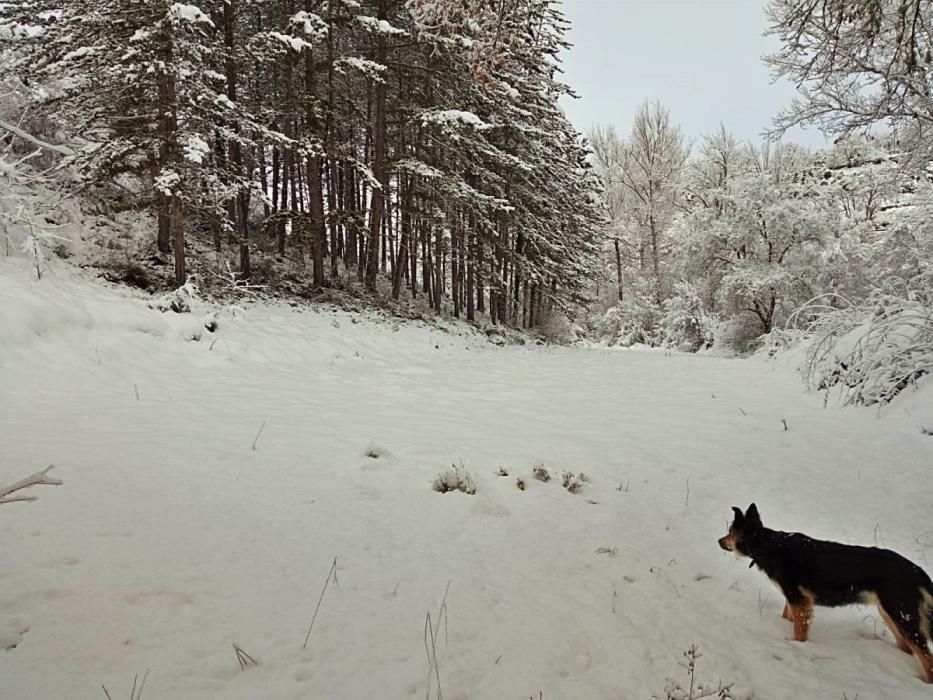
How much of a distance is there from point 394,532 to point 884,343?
630 centimetres

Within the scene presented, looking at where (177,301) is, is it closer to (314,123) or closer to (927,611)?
(314,123)

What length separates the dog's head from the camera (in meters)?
2.61

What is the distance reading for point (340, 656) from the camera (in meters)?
1.99

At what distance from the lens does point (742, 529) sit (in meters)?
2.64

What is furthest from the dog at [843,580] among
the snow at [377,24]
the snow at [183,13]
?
the snow at [377,24]

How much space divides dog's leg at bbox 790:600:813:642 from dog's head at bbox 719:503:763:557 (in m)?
0.34

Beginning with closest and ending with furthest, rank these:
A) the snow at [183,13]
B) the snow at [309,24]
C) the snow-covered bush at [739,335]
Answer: the snow at [183,13], the snow at [309,24], the snow-covered bush at [739,335]

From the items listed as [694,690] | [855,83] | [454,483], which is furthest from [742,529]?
[855,83]

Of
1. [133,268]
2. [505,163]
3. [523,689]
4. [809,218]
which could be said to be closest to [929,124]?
[523,689]

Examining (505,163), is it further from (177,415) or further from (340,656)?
(340,656)

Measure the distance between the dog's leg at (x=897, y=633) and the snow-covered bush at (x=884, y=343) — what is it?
4023 millimetres

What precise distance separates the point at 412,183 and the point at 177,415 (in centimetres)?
1310

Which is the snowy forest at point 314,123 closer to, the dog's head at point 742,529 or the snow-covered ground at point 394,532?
the snow-covered ground at point 394,532

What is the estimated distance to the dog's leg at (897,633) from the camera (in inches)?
85.3
